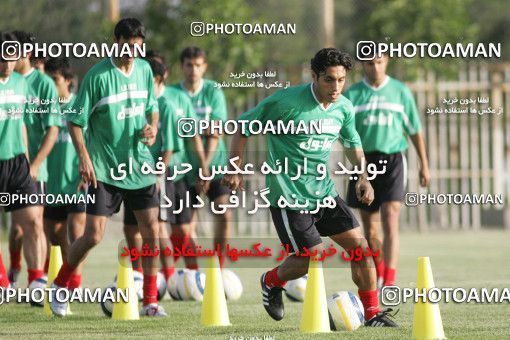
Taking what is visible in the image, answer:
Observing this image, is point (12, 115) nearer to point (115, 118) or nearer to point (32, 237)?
point (32, 237)

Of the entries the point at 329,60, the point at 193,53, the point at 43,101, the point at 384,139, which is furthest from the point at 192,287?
the point at 329,60

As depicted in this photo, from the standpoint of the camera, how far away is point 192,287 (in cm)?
1144

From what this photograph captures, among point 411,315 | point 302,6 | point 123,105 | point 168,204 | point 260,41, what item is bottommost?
point 411,315

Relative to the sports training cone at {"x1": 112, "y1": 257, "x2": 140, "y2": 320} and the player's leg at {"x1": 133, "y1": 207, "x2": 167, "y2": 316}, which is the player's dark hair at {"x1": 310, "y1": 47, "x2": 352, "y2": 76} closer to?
the player's leg at {"x1": 133, "y1": 207, "x2": 167, "y2": 316}

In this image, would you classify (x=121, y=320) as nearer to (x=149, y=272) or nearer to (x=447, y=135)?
(x=149, y=272)

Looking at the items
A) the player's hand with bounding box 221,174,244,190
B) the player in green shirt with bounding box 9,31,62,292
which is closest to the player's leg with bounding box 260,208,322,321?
the player's hand with bounding box 221,174,244,190

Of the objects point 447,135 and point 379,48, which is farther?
point 447,135

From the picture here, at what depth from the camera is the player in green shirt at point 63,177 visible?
39.2ft

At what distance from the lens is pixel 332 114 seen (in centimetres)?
902

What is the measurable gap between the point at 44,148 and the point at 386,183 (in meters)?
3.29

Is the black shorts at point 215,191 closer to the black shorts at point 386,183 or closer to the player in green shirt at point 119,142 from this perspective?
the black shorts at point 386,183

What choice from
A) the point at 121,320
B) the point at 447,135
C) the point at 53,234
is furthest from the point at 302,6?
the point at 121,320

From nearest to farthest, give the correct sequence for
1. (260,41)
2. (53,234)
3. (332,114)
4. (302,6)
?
(332,114), (53,234), (260,41), (302,6)

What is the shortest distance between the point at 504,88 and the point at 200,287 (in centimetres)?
1308
